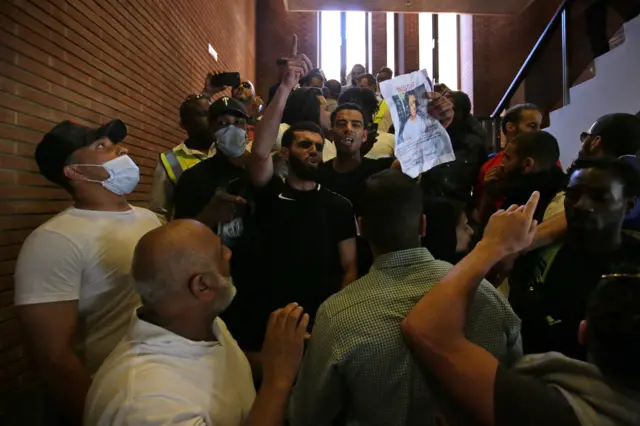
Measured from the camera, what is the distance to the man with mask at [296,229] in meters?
1.97

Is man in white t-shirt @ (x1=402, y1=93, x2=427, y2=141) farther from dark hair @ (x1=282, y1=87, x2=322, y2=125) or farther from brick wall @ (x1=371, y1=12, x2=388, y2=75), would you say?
brick wall @ (x1=371, y1=12, x2=388, y2=75)

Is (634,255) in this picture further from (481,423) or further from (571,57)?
(571,57)

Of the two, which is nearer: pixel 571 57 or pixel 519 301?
pixel 519 301

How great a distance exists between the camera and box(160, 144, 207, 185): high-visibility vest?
2.69 meters

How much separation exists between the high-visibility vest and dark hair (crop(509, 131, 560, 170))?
5.38 ft

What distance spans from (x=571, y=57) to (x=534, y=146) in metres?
4.11

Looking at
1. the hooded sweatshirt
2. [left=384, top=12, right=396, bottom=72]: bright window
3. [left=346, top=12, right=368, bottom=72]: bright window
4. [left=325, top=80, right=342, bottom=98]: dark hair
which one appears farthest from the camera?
[left=346, top=12, right=368, bottom=72]: bright window

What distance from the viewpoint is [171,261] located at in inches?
48.1

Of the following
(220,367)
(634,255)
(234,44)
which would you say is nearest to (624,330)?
(634,255)

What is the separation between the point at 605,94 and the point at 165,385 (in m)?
4.76

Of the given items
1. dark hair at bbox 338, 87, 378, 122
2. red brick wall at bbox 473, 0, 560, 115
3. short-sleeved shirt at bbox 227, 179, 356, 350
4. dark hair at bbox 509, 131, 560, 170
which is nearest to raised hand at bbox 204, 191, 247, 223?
short-sleeved shirt at bbox 227, 179, 356, 350

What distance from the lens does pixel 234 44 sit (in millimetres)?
8219

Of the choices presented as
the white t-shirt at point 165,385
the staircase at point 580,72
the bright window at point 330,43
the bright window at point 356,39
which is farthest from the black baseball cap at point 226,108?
the bright window at point 356,39

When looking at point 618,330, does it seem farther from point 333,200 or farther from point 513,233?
point 333,200
